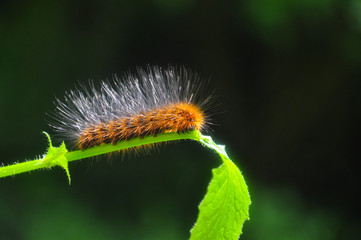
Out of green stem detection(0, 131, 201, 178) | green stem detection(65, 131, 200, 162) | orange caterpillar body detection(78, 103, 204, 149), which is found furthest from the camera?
orange caterpillar body detection(78, 103, 204, 149)

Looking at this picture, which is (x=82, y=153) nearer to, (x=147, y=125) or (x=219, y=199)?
(x=147, y=125)

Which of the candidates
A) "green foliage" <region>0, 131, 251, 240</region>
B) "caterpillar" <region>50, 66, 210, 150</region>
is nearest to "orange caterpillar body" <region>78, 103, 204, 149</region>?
"caterpillar" <region>50, 66, 210, 150</region>

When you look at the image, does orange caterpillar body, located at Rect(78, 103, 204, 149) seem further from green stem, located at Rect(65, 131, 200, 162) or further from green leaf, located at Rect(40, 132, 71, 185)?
green leaf, located at Rect(40, 132, 71, 185)

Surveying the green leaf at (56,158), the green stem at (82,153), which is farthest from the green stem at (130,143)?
the green leaf at (56,158)

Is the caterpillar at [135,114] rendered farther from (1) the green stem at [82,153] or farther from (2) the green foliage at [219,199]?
(2) the green foliage at [219,199]

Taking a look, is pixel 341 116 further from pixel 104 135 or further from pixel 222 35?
pixel 104 135

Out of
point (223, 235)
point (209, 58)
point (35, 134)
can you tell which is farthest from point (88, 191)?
point (223, 235)

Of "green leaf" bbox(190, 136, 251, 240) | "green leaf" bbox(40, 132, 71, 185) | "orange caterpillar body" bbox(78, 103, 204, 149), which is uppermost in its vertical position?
"orange caterpillar body" bbox(78, 103, 204, 149)
